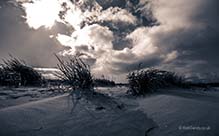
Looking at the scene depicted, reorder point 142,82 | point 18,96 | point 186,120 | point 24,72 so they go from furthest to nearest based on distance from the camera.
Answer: point 24,72, point 142,82, point 18,96, point 186,120

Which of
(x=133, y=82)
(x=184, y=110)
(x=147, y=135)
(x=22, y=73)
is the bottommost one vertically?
(x=147, y=135)

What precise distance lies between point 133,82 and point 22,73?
348 cm

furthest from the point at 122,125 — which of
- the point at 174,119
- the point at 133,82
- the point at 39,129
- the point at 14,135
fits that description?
the point at 133,82

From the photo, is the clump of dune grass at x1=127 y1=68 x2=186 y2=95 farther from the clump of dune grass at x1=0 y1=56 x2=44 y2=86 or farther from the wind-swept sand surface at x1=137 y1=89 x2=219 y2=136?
the clump of dune grass at x1=0 y1=56 x2=44 y2=86

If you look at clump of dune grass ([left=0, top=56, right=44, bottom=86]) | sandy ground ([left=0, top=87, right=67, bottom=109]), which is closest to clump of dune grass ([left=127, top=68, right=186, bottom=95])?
sandy ground ([left=0, top=87, right=67, bottom=109])

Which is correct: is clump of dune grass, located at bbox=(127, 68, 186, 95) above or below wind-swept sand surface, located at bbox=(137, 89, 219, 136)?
above

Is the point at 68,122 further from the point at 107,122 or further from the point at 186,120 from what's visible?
the point at 186,120

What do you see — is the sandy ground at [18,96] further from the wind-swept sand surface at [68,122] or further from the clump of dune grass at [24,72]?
the clump of dune grass at [24,72]

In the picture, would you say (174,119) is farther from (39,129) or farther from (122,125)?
(39,129)

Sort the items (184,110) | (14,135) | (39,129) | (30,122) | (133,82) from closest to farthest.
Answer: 1. (14,135)
2. (39,129)
3. (30,122)
4. (184,110)
5. (133,82)

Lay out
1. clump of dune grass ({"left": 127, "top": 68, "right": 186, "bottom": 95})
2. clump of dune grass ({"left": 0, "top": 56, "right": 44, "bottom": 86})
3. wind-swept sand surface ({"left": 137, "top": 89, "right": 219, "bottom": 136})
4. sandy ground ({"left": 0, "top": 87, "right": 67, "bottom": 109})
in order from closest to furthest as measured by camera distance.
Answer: wind-swept sand surface ({"left": 137, "top": 89, "right": 219, "bottom": 136}) → sandy ground ({"left": 0, "top": 87, "right": 67, "bottom": 109}) → clump of dune grass ({"left": 127, "top": 68, "right": 186, "bottom": 95}) → clump of dune grass ({"left": 0, "top": 56, "right": 44, "bottom": 86})

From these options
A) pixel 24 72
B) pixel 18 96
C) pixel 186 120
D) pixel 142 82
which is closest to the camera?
pixel 186 120

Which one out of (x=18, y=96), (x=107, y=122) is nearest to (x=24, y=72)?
(x=18, y=96)

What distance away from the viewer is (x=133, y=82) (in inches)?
137
